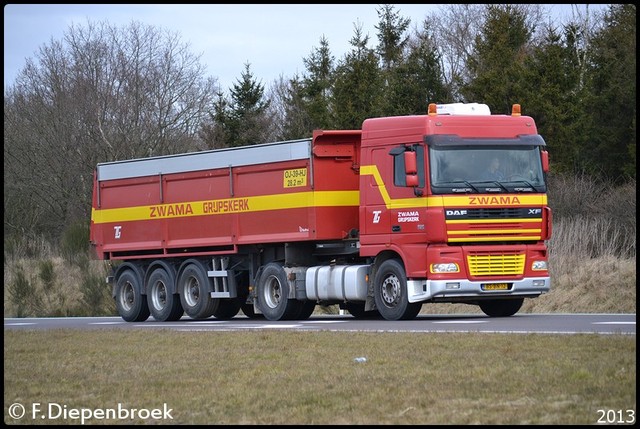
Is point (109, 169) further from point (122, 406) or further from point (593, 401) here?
point (593, 401)

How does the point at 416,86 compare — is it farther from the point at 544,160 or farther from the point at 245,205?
the point at 544,160

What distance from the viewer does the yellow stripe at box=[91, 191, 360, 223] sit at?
24.1 meters

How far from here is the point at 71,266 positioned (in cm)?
3991


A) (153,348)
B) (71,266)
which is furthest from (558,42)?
(153,348)

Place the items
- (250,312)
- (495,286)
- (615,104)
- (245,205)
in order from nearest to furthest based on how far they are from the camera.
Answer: (495,286) < (245,205) < (250,312) < (615,104)

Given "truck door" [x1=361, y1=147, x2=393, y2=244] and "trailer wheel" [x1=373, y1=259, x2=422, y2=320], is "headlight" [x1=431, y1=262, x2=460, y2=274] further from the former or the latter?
"truck door" [x1=361, y1=147, x2=393, y2=244]

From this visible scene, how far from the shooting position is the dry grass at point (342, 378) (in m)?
10.3

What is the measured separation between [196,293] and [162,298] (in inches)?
43.6

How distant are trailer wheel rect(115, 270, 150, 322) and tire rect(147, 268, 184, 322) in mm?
291

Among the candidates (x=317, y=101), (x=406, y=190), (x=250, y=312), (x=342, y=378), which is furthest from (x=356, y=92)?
(x=342, y=378)

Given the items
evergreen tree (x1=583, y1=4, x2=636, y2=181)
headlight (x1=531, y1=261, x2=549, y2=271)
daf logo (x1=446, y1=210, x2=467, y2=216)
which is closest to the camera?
daf logo (x1=446, y1=210, x2=467, y2=216)

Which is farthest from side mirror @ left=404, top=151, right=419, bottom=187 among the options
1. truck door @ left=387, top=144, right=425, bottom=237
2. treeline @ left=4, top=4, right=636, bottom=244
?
treeline @ left=4, top=4, right=636, bottom=244

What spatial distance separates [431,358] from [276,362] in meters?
1.76

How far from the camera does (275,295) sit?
2552 centimetres
